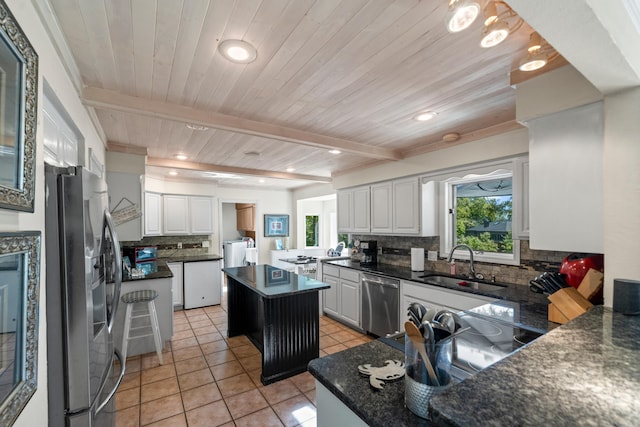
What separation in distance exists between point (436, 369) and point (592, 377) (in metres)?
0.40

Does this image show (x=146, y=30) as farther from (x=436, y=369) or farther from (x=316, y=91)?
(x=436, y=369)

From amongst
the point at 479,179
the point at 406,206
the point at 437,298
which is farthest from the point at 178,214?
the point at 479,179

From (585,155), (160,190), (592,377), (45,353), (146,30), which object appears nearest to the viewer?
(592,377)

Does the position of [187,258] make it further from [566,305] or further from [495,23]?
[495,23]

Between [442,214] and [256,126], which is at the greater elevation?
[256,126]

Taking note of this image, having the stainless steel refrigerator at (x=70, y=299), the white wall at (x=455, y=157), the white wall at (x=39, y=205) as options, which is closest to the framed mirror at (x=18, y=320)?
the white wall at (x=39, y=205)

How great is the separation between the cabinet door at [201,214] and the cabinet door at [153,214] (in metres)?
0.54

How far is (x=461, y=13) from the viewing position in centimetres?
110

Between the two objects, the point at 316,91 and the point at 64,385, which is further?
the point at 316,91

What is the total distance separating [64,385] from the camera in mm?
1149

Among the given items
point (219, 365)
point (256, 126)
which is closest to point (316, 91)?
point (256, 126)

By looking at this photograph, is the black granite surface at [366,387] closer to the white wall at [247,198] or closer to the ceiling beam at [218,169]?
the ceiling beam at [218,169]

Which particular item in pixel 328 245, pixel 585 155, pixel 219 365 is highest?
pixel 585 155

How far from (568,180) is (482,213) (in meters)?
1.60
